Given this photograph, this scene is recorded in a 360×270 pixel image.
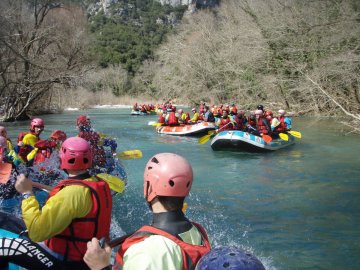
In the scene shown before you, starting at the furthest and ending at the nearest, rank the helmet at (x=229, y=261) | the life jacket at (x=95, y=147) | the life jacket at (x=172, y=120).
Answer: the life jacket at (x=172, y=120)
the life jacket at (x=95, y=147)
the helmet at (x=229, y=261)

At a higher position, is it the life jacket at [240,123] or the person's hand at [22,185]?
the person's hand at [22,185]

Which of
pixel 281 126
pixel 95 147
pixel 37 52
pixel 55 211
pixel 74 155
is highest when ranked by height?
pixel 37 52

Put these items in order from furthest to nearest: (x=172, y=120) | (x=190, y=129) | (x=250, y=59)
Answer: (x=250, y=59), (x=172, y=120), (x=190, y=129)

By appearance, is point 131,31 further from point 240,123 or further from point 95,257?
point 95,257

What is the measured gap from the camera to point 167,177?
6.10 ft

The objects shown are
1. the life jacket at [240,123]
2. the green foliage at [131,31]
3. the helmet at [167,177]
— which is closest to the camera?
the helmet at [167,177]

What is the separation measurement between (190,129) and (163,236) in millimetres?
14888

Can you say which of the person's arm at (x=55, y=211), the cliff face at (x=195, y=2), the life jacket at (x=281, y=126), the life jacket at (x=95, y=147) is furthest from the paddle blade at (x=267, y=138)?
the cliff face at (x=195, y=2)

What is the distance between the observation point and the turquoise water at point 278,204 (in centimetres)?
516

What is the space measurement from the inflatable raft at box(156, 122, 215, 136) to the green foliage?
3845 cm

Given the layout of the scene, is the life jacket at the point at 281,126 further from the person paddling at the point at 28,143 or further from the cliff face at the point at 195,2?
the cliff face at the point at 195,2

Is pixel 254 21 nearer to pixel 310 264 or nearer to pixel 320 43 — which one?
pixel 320 43

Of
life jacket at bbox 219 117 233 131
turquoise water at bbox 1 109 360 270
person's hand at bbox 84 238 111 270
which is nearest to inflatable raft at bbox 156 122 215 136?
life jacket at bbox 219 117 233 131

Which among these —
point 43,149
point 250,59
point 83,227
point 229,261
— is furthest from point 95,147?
point 250,59
